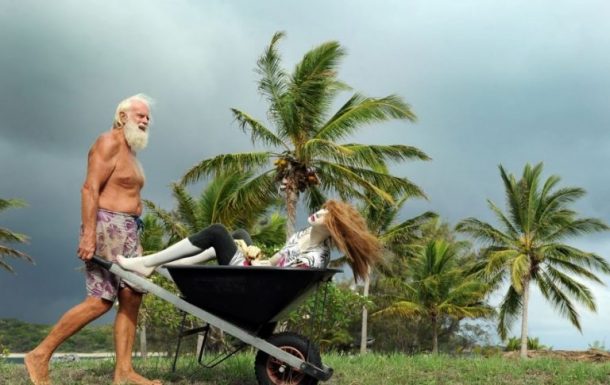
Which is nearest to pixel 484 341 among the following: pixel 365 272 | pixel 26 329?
pixel 26 329

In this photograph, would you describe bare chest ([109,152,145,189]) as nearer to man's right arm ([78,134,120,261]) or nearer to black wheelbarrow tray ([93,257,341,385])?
man's right arm ([78,134,120,261])

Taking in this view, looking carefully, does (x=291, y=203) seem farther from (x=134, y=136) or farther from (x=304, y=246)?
(x=304, y=246)

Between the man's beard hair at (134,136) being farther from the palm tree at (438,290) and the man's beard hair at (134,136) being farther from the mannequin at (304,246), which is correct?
the palm tree at (438,290)

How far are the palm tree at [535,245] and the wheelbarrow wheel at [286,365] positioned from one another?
25.4 m

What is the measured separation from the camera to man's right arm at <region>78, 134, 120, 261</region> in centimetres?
531


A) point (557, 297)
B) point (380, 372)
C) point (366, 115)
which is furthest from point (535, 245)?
point (380, 372)

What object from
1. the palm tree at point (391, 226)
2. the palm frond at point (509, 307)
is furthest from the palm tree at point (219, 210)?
the palm frond at point (509, 307)

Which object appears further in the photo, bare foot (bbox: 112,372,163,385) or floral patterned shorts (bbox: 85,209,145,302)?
bare foot (bbox: 112,372,163,385)

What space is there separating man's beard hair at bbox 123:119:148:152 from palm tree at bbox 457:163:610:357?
25.6m

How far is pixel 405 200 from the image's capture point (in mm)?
35312

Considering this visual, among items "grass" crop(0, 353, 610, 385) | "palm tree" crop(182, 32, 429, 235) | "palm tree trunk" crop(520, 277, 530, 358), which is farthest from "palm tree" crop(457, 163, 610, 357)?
"grass" crop(0, 353, 610, 385)

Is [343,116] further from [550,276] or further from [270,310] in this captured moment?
[270,310]

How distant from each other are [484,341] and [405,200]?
1245 cm

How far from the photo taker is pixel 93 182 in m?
5.46
